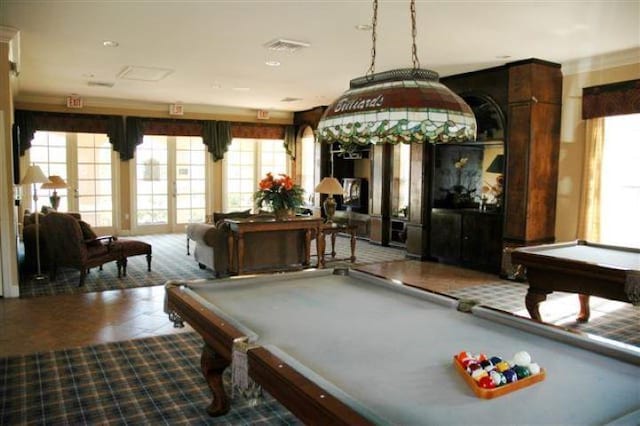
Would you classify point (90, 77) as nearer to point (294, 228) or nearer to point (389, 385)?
point (294, 228)

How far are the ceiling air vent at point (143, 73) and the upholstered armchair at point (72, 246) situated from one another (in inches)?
93.7

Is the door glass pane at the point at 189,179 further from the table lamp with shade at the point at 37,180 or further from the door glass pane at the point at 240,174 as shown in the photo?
the table lamp with shade at the point at 37,180

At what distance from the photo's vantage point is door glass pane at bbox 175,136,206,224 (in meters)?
11.1

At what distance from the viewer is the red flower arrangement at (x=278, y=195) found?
6.66 metres

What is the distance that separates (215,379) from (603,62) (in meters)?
5.83

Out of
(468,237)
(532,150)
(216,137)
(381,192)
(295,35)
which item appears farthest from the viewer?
(216,137)

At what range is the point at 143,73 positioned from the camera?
7.36 metres

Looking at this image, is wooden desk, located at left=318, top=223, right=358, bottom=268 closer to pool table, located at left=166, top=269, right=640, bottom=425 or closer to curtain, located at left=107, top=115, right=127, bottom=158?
pool table, located at left=166, top=269, right=640, bottom=425

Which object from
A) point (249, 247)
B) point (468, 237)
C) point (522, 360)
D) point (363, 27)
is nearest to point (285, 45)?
point (363, 27)

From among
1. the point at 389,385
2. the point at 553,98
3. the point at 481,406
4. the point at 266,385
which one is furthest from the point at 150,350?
the point at 553,98

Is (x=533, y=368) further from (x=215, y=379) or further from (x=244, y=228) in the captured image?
(x=244, y=228)

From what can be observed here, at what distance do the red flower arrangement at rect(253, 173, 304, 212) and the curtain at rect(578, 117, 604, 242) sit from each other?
362cm

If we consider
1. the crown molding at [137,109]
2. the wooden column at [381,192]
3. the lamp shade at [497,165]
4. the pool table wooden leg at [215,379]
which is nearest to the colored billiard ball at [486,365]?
the pool table wooden leg at [215,379]

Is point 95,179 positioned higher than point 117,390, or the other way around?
point 95,179
